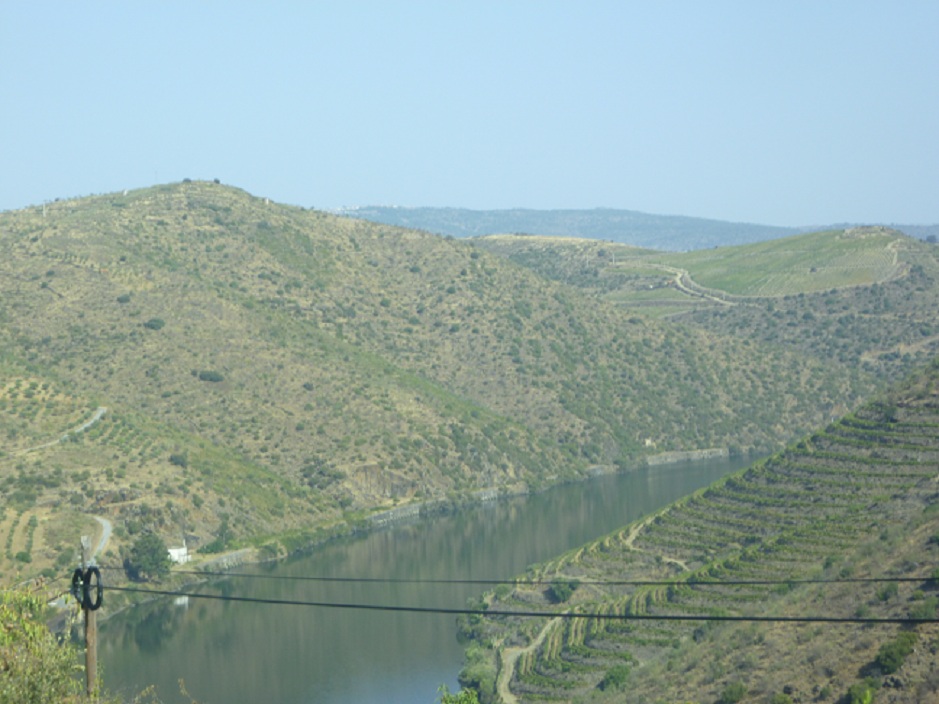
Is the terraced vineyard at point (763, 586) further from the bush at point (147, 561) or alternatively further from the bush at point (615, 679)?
the bush at point (147, 561)

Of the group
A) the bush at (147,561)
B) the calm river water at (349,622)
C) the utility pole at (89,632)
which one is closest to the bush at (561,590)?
the calm river water at (349,622)

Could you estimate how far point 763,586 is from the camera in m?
44.7

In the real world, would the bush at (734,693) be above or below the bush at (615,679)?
above

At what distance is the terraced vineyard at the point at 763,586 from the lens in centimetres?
3425

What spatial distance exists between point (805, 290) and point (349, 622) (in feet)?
293

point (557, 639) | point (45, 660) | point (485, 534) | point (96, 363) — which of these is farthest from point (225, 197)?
point (45, 660)

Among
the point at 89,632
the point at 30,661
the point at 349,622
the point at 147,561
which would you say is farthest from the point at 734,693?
the point at 147,561

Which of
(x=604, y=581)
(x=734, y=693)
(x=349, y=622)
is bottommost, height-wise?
(x=349, y=622)

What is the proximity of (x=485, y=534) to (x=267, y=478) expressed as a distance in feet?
39.8

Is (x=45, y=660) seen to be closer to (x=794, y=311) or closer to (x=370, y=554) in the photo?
(x=370, y=554)

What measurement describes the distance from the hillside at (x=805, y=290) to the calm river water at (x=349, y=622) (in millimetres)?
47954

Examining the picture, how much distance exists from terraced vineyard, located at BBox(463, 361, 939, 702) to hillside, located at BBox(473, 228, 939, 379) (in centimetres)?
6178

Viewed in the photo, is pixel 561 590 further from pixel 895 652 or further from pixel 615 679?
pixel 895 652

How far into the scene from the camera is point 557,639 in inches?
1847
